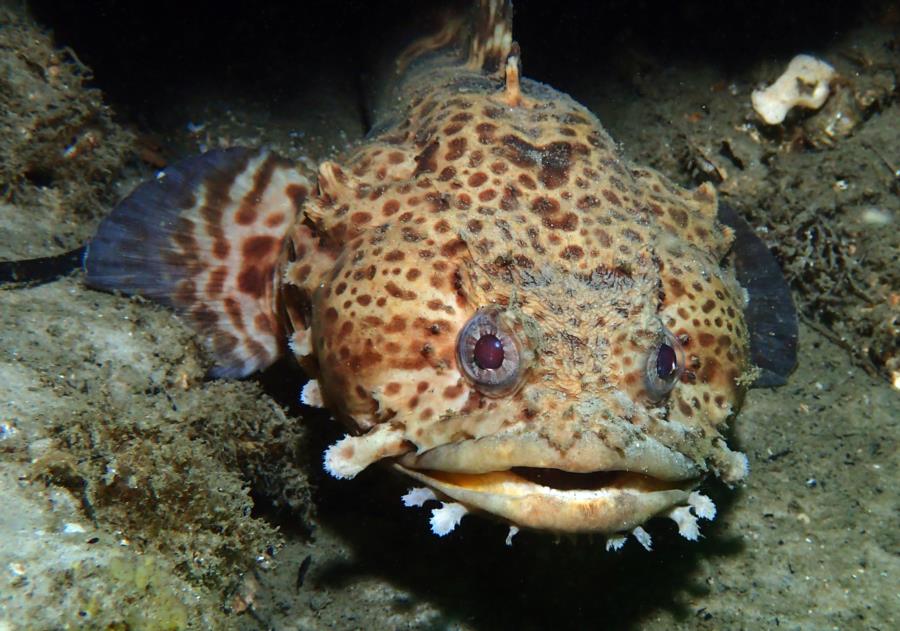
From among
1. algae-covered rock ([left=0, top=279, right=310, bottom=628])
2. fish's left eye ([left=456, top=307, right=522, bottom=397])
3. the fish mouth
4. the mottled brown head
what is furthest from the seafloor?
fish's left eye ([left=456, top=307, right=522, bottom=397])

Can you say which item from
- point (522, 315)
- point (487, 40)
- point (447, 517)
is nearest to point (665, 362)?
point (522, 315)

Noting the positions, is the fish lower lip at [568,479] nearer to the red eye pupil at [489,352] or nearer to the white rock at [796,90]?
the red eye pupil at [489,352]

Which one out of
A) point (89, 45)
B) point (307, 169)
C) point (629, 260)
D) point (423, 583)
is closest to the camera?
point (629, 260)

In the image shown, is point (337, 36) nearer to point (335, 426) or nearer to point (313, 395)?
point (335, 426)

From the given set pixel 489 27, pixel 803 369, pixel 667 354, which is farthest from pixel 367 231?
pixel 803 369

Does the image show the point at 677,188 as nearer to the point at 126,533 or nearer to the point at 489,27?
the point at 489,27

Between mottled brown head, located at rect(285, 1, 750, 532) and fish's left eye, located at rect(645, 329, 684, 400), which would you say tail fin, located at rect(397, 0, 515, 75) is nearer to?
mottled brown head, located at rect(285, 1, 750, 532)
